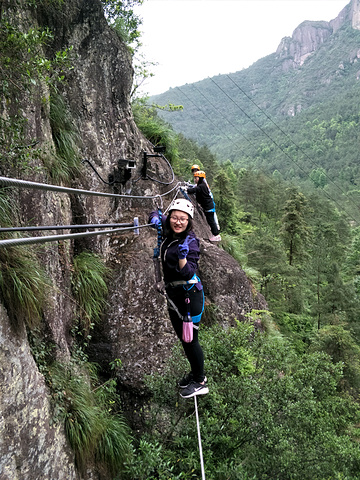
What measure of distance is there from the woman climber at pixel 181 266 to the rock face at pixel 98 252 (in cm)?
84

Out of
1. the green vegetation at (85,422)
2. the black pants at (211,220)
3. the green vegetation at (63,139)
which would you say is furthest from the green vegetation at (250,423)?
the green vegetation at (63,139)

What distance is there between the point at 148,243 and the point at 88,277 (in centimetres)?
172

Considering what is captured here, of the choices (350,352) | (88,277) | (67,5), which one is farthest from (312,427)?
(350,352)

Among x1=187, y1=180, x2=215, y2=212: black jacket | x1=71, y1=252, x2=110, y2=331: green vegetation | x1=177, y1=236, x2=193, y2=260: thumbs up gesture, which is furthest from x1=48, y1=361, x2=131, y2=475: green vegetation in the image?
x1=187, y1=180, x2=215, y2=212: black jacket

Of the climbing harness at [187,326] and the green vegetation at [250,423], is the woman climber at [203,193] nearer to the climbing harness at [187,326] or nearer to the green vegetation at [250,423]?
the green vegetation at [250,423]

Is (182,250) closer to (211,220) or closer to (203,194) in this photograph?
(203,194)

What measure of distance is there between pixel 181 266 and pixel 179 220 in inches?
22.8

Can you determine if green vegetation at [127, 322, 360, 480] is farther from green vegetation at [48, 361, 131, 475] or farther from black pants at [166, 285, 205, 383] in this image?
black pants at [166, 285, 205, 383]

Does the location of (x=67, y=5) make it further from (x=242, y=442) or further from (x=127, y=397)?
(x=242, y=442)

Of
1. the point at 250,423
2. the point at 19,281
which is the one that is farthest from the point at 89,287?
the point at 250,423

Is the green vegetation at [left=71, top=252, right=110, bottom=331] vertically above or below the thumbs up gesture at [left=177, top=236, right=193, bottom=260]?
below

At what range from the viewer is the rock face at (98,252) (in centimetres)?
336

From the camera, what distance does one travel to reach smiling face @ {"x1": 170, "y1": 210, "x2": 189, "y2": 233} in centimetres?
378

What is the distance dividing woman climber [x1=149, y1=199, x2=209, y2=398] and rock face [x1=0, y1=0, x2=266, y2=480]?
2.75 feet
